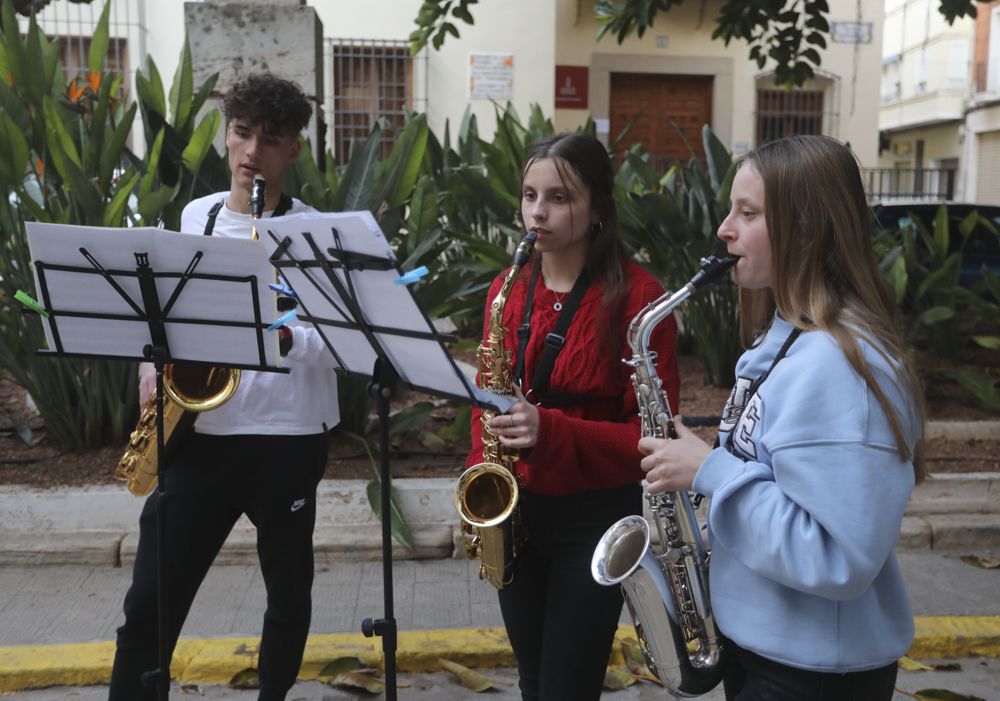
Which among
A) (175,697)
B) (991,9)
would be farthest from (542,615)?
(991,9)

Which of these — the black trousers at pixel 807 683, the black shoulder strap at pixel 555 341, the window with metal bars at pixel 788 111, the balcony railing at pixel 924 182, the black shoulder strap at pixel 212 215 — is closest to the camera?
the black trousers at pixel 807 683

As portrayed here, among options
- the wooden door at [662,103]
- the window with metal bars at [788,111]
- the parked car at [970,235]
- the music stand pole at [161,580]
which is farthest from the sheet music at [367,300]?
the window with metal bars at [788,111]

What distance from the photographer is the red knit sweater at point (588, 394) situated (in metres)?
2.43

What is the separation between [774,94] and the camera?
15516 mm

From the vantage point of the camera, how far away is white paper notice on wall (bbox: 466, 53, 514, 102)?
12.2 metres

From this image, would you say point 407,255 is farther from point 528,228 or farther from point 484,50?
point 484,50

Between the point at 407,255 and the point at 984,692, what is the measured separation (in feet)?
10.1

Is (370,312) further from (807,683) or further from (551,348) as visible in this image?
(807,683)

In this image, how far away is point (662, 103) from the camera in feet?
50.0

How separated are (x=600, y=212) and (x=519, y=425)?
2.14 feet

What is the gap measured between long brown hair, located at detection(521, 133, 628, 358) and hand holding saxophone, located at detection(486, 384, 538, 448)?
11.8 inches

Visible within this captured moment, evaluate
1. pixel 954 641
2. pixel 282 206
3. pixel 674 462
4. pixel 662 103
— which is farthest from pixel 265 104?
pixel 662 103

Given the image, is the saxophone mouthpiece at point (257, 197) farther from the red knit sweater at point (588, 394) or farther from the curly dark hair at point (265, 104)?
the red knit sweater at point (588, 394)

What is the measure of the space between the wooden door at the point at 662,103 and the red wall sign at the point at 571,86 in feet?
2.48
